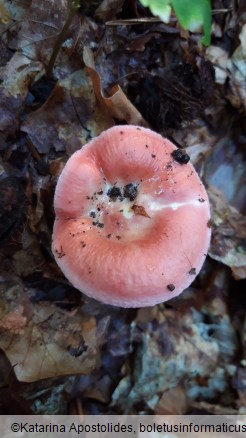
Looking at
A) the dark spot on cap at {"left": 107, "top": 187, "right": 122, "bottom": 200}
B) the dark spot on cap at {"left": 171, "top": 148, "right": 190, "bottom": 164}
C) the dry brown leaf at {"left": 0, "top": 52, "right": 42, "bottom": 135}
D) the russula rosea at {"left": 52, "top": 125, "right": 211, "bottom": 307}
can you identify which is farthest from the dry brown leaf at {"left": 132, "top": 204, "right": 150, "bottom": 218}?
the dry brown leaf at {"left": 0, "top": 52, "right": 42, "bottom": 135}

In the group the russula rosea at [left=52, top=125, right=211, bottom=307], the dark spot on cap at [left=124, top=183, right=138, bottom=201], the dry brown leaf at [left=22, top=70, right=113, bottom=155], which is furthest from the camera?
the dry brown leaf at [left=22, top=70, right=113, bottom=155]

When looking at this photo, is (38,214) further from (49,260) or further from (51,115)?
(51,115)

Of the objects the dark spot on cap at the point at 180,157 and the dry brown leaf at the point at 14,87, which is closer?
the dark spot on cap at the point at 180,157

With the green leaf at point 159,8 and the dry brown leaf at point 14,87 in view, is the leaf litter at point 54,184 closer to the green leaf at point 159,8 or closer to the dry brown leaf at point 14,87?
the dry brown leaf at point 14,87

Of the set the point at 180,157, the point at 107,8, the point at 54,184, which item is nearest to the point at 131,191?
the point at 180,157

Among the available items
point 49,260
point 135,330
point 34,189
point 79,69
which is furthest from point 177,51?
point 135,330

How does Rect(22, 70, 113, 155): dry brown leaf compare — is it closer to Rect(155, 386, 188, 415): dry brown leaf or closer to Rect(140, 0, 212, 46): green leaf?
Rect(140, 0, 212, 46): green leaf

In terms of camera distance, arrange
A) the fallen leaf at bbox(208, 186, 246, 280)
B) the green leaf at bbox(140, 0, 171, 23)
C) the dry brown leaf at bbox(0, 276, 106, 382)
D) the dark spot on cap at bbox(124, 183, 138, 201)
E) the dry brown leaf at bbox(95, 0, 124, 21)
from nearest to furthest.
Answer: the green leaf at bbox(140, 0, 171, 23), the dark spot on cap at bbox(124, 183, 138, 201), the dry brown leaf at bbox(0, 276, 106, 382), the dry brown leaf at bbox(95, 0, 124, 21), the fallen leaf at bbox(208, 186, 246, 280)

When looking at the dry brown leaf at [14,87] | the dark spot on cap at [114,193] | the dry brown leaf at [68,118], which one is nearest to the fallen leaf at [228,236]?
the dark spot on cap at [114,193]

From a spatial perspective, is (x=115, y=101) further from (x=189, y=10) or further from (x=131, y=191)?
(x=189, y=10)
